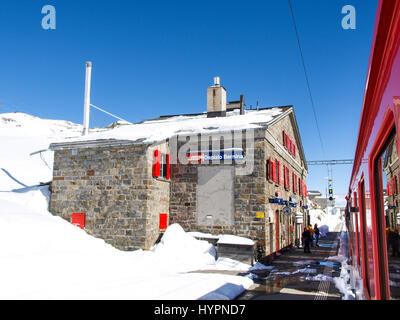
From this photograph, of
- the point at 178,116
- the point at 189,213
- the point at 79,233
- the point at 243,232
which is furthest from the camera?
the point at 178,116

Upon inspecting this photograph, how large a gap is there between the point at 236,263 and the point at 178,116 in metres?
13.7

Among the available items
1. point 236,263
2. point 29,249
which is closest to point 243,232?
point 236,263

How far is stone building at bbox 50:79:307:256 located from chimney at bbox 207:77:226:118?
410cm

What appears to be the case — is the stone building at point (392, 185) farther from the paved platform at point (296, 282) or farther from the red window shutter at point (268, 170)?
the red window shutter at point (268, 170)

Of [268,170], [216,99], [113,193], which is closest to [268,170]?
[268,170]

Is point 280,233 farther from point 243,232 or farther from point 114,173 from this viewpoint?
point 114,173

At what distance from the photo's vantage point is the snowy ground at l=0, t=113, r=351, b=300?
681 cm

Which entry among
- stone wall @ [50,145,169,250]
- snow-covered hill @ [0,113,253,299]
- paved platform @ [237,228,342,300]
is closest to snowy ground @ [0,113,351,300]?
snow-covered hill @ [0,113,253,299]

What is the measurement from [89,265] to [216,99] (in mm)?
12769

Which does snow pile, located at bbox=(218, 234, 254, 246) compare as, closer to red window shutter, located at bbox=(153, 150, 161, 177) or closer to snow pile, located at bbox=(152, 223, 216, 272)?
snow pile, located at bbox=(152, 223, 216, 272)

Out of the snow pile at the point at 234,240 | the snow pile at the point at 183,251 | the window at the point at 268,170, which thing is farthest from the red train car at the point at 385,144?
the window at the point at 268,170

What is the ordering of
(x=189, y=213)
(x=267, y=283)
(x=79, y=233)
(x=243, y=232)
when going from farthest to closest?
(x=189, y=213) → (x=243, y=232) → (x=79, y=233) → (x=267, y=283)

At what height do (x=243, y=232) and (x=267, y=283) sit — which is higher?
(x=243, y=232)

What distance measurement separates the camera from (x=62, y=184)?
14297 mm
